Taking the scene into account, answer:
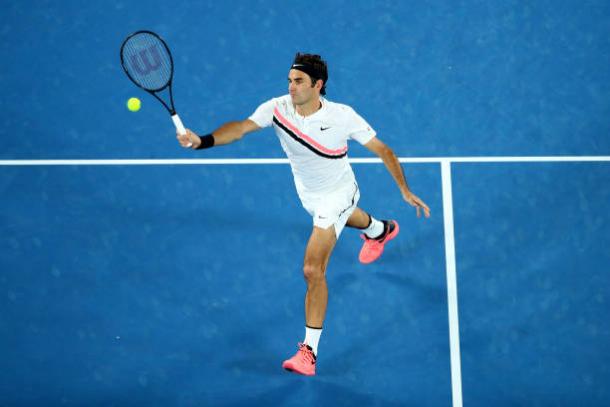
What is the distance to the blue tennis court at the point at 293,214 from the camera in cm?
788

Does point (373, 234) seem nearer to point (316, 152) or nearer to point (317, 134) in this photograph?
point (316, 152)

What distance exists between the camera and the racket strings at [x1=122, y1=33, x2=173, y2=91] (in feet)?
25.1

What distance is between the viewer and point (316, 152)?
301 inches

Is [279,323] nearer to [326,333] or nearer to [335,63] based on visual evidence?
[326,333]

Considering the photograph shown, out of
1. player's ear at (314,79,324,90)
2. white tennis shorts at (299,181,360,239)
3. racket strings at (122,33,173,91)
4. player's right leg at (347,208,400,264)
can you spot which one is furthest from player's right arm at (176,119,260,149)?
player's right leg at (347,208,400,264)

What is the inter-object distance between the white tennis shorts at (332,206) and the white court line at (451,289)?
113cm

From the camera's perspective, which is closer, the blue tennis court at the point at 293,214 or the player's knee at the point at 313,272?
the player's knee at the point at 313,272

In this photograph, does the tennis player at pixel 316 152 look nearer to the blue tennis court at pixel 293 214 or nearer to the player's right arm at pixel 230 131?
the player's right arm at pixel 230 131

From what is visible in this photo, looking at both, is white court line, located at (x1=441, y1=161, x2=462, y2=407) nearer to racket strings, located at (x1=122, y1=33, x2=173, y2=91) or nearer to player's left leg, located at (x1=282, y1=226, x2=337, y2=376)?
player's left leg, located at (x1=282, y1=226, x2=337, y2=376)

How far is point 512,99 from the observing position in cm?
968

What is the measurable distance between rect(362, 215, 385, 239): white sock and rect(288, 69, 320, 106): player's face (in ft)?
4.71

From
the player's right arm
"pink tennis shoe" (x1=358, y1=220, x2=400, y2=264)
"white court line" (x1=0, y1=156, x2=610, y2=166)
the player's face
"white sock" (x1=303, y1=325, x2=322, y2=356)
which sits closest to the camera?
the player's right arm

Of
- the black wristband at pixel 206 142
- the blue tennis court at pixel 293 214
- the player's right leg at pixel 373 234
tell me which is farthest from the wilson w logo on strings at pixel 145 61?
the player's right leg at pixel 373 234

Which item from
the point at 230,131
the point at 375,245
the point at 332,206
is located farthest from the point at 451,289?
the point at 230,131
